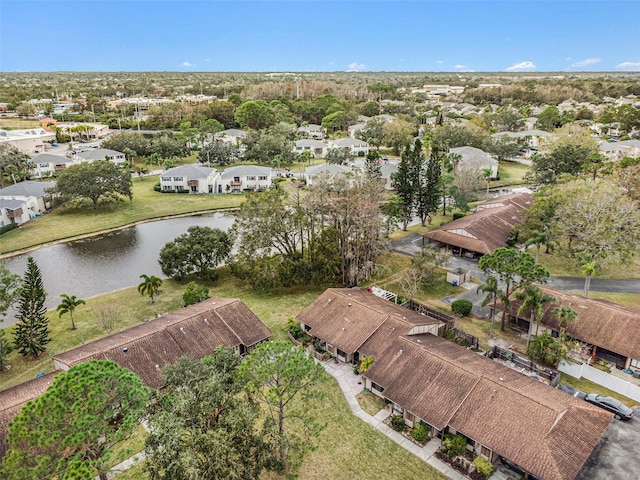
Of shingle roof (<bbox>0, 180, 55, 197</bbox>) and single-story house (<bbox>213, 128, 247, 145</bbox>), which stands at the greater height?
single-story house (<bbox>213, 128, 247, 145</bbox>)

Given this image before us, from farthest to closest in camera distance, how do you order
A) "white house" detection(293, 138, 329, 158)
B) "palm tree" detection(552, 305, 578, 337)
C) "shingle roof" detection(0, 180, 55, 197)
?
1. "white house" detection(293, 138, 329, 158)
2. "shingle roof" detection(0, 180, 55, 197)
3. "palm tree" detection(552, 305, 578, 337)

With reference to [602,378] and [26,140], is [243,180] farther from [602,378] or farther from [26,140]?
[602,378]

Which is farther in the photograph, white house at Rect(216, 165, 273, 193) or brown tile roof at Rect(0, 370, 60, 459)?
white house at Rect(216, 165, 273, 193)

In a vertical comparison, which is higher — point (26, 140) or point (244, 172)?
point (26, 140)

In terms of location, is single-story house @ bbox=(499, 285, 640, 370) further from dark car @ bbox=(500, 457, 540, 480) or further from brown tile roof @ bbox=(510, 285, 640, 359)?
dark car @ bbox=(500, 457, 540, 480)

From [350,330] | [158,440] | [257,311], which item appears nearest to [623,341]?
[350,330]

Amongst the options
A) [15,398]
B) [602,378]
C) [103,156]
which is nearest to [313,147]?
[103,156]

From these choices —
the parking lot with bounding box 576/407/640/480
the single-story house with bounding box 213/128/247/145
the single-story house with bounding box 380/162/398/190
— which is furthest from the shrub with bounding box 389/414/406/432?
the single-story house with bounding box 213/128/247/145
